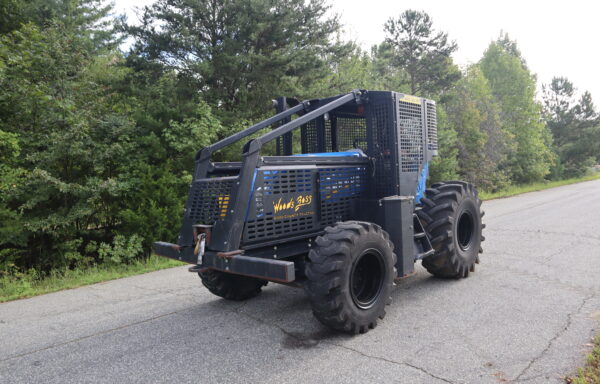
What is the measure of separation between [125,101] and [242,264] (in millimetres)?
8440

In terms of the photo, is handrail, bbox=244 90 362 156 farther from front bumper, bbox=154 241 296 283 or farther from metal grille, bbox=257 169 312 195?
front bumper, bbox=154 241 296 283

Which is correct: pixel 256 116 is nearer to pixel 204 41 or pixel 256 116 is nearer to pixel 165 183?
pixel 204 41

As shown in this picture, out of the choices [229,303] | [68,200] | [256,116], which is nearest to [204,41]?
[256,116]

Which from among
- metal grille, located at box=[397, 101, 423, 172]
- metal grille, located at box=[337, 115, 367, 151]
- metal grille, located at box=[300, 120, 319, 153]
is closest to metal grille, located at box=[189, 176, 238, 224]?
metal grille, located at box=[300, 120, 319, 153]

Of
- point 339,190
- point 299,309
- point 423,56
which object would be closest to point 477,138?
point 423,56

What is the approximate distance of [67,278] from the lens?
7.14m

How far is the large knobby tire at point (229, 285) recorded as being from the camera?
494 cm

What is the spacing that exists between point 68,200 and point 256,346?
22.4ft

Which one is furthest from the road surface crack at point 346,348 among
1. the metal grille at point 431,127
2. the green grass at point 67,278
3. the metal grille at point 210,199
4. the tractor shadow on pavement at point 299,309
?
the green grass at point 67,278

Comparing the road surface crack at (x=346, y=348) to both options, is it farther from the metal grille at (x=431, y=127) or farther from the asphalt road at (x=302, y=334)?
the metal grille at (x=431, y=127)

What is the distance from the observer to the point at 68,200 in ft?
28.3

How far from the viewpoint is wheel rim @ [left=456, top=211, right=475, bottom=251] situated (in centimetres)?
590

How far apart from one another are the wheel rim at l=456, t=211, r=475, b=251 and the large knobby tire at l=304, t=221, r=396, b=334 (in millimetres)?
2163

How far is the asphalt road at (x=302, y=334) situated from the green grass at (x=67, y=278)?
0.42 meters
